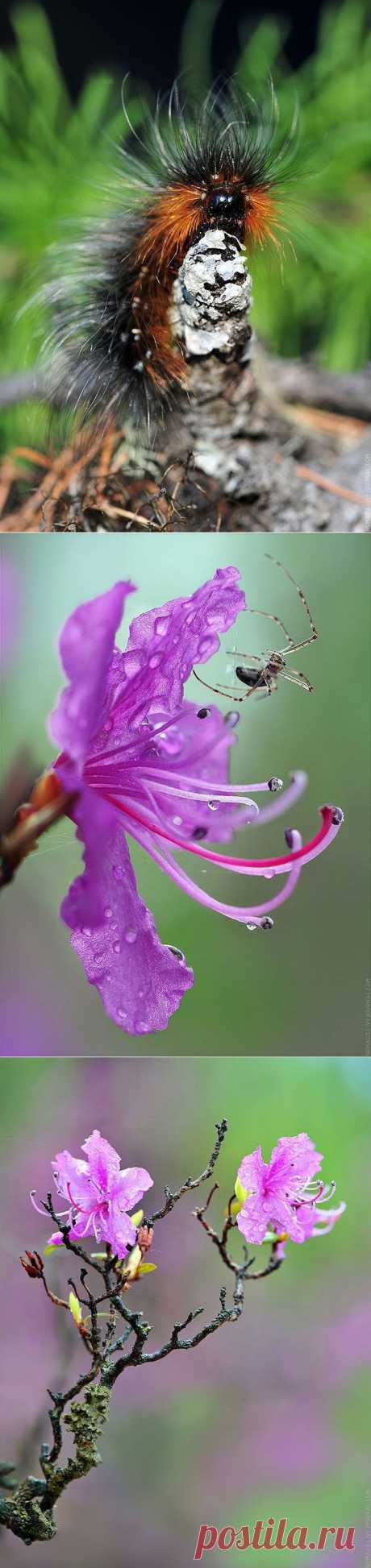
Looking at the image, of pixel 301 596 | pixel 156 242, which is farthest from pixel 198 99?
pixel 301 596

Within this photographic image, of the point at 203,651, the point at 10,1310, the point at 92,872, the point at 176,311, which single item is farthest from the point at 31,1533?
the point at 176,311

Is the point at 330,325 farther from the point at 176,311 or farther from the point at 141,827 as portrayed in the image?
the point at 141,827

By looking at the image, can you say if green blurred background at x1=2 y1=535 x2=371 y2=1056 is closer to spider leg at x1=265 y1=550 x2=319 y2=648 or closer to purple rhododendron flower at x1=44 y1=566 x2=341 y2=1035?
spider leg at x1=265 y1=550 x2=319 y2=648

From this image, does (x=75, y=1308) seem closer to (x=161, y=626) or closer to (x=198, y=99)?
(x=161, y=626)

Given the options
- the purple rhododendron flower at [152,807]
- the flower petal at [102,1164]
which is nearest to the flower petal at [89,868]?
the purple rhododendron flower at [152,807]

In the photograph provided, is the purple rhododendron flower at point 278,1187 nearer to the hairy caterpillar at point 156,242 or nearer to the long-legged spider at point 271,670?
the long-legged spider at point 271,670
